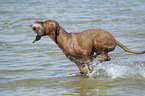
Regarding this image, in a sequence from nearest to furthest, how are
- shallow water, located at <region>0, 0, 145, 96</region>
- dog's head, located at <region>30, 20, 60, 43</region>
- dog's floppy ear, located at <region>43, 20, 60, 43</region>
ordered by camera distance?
shallow water, located at <region>0, 0, 145, 96</region> → dog's head, located at <region>30, 20, 60, 43</region> → dog's floppy ear, located at <region>43, 20, 60, 43</region>

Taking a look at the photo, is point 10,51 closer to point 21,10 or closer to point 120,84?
point 120,84

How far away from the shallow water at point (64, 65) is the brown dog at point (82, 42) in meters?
0.43

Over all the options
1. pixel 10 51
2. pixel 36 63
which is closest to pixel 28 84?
pixel 36 63

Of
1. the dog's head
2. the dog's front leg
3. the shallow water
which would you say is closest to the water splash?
the shallow water

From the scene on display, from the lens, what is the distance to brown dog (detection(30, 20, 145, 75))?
6.85 meters

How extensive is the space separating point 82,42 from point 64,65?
4.23 feet

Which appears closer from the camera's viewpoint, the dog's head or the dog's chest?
the dog's head

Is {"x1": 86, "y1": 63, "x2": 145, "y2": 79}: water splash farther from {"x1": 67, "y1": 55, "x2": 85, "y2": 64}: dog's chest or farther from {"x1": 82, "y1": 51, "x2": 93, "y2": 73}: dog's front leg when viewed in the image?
{"x1": 67, "y1": 55, "x2": 85, "y2": 64}: dog's chest

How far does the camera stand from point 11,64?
8.17 m

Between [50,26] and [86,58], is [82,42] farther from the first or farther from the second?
[50,26]

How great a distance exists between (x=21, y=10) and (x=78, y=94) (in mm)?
13206

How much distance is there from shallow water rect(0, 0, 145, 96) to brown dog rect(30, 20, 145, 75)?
0.43 meters

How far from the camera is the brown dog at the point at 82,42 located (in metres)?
6.85

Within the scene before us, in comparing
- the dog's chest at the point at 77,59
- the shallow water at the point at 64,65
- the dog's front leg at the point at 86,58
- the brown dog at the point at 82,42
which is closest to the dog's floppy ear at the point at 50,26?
the brown dog at the point at 82,42
